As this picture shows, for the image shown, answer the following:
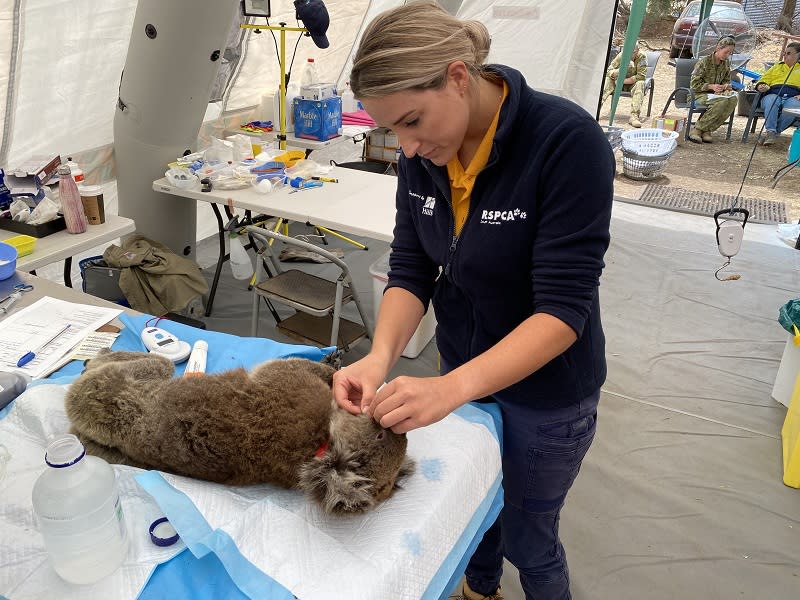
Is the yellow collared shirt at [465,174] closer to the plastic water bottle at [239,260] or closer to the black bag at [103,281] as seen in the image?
the black bag at [103,281]

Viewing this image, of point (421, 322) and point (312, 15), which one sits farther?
point (312, 15)

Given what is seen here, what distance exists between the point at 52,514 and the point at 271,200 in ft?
7.94

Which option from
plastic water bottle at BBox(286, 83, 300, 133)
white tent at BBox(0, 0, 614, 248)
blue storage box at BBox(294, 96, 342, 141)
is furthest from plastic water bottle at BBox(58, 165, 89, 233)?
plastic water bottle at BBox(286, 83, 300, 133)

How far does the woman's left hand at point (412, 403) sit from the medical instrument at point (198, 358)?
0.65 metres

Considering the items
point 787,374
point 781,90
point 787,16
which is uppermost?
point 787,16

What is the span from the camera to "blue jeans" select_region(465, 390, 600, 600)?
127 cm

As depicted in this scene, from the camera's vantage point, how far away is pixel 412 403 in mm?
929

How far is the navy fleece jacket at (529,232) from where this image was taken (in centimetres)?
102

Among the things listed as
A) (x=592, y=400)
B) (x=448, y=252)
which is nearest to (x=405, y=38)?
(x=448, y=252)

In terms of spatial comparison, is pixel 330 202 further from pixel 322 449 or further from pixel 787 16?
pixel 787 16

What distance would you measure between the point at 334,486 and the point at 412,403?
0.62 ft

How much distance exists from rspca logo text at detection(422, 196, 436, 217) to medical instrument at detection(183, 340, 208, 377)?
2.30ft

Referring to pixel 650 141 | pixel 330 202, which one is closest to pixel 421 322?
pixel 330 202

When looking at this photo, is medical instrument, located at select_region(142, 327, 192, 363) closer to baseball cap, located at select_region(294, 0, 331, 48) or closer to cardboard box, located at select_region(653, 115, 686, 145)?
baseball cap, located at select_region(294, 0, 331, 48)
